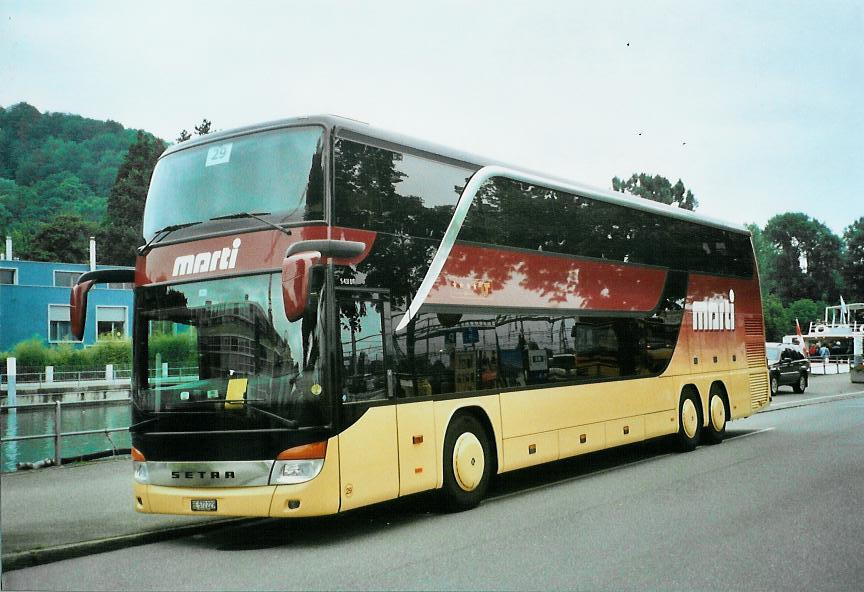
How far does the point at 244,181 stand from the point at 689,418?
9958 millimetres

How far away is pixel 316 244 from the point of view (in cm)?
823

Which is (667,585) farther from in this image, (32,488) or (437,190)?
(32,488)

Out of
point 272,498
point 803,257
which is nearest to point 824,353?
point 803,257

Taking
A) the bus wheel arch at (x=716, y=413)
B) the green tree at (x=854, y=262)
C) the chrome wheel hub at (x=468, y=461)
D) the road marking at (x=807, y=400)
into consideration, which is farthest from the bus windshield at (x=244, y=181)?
the road marking at (x=807, y=400)

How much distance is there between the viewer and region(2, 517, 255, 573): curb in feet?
26.2

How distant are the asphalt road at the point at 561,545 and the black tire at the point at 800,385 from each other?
24210mm

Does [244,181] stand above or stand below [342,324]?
above

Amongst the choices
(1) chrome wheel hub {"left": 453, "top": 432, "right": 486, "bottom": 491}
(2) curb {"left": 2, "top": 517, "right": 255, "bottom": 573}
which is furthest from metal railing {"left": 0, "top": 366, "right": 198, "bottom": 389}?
(1) chrome wheel hub {"left": 453, "top": 432, "right": 486, "bottom": 491}

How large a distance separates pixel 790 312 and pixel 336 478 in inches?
929

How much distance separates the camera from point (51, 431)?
20281 millimetres

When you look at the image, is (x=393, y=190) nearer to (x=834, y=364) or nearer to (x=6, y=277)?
(x=6, y=277)

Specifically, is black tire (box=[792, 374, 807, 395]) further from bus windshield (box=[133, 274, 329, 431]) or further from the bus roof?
bus windshield (box=[133, 274, 329, 431])

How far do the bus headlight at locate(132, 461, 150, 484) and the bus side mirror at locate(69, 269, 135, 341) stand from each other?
152 centimetres

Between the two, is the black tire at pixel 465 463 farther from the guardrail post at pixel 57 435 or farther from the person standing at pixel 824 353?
the person standing at pixel 824 353
